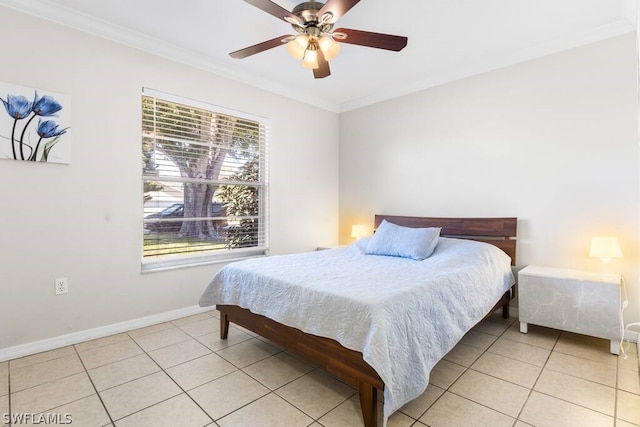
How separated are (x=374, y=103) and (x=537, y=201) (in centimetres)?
231

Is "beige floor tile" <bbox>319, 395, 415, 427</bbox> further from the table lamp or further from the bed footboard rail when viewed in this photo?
the table lamp

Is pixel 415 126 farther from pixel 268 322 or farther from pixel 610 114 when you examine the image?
pixel 268 322

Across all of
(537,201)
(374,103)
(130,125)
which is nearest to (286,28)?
(130,125)

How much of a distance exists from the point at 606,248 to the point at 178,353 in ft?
11.1

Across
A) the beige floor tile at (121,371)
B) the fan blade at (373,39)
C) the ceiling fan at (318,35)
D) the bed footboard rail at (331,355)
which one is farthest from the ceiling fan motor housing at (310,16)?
the beige floor tile at (121,371)

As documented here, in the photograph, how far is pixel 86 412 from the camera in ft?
5.61

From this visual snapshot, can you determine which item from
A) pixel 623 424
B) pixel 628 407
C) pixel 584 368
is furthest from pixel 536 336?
pixel 623 424

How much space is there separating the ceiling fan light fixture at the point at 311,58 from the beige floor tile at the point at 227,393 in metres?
2.24

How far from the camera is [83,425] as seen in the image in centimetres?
160

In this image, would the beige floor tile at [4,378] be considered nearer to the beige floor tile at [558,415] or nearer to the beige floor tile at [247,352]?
the beige floor tile at [247,352]

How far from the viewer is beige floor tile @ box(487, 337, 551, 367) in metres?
2.30

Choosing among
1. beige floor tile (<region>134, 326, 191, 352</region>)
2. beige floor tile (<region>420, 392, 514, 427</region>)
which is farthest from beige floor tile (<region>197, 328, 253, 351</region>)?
beige floor tile (<region>420, 392, 514, 427</region>)

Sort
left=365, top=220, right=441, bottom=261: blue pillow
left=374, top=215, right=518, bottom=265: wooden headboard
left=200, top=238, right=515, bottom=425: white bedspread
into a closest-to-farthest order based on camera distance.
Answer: left=200, top=238, right=515, bottom=425: white bedspread < left=365, top=220, right=441, bottom=261: blue pillow < left=374, top=215, right=518, bottom=265: wooden headboard

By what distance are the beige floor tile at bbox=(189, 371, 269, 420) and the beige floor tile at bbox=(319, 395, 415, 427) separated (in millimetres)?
438
